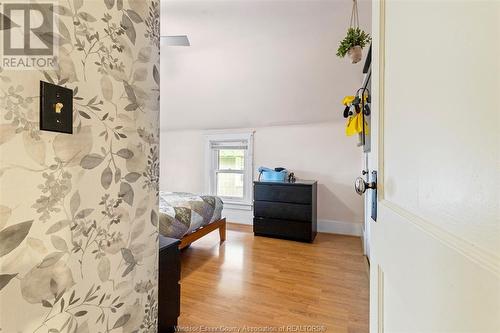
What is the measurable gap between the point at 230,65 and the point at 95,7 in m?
2.76

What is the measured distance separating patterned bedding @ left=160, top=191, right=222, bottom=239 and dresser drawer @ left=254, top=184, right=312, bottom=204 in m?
0.68

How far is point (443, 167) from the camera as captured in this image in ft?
1.28

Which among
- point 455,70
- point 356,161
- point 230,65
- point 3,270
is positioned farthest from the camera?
point 356,161

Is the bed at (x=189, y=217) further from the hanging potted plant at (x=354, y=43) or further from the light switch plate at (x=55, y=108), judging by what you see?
the hanging potted plant at (x=354, y=43)

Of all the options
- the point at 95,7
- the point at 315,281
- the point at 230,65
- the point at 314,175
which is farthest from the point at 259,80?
the point at 95,7

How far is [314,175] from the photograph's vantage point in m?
3.96

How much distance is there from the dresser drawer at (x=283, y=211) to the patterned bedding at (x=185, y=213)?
65 cm

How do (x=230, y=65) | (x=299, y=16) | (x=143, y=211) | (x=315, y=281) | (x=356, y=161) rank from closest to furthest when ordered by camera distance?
1. (x=143, y=211)
2. (x=315, y=281)
3. (x=299, y=16)
4. (x=230, y=65)
5. (x=356, y=161)

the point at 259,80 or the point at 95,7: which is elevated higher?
the point at 259,80

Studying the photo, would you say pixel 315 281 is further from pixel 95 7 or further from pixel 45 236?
pixel 95 7

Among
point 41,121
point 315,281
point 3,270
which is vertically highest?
point 41,121

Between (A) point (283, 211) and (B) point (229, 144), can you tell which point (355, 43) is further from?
(B) point (229, 144)

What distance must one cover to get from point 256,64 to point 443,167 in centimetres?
308

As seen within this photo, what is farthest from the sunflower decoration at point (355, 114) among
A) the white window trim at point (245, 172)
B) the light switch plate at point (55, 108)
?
the white window trim at point (245, 172)
